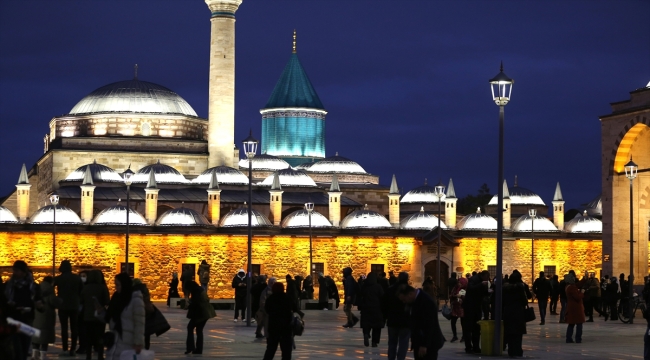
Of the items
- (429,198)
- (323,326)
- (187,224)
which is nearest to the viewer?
(323,326)

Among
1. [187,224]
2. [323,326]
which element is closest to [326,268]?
[187,224]

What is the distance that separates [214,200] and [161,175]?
5.08 metres

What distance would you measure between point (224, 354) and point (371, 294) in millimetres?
2732

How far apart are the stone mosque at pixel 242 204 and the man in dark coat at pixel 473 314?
22.9 metres

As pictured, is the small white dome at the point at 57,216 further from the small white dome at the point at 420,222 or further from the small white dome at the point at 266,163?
the small white dome at the point at 266,163

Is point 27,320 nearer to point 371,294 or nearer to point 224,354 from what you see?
point 224,354

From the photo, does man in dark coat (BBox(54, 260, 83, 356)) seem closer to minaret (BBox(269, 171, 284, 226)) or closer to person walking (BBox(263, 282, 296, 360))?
person walking (BBox(263, 282, 296, 360))

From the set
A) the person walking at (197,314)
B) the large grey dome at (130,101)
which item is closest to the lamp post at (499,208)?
the person walking at (197,314)

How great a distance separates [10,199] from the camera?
57.1 metres

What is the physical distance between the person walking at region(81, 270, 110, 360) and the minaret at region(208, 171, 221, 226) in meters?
33.5

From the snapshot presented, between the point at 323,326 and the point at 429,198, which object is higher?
the point at 429,198

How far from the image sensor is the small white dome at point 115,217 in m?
48.7

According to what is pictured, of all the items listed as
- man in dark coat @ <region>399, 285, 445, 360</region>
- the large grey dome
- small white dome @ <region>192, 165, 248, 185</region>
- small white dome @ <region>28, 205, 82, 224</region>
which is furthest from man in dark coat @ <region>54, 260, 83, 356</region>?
the large grey dome

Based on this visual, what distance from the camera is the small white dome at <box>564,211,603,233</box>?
55906 millimetres
